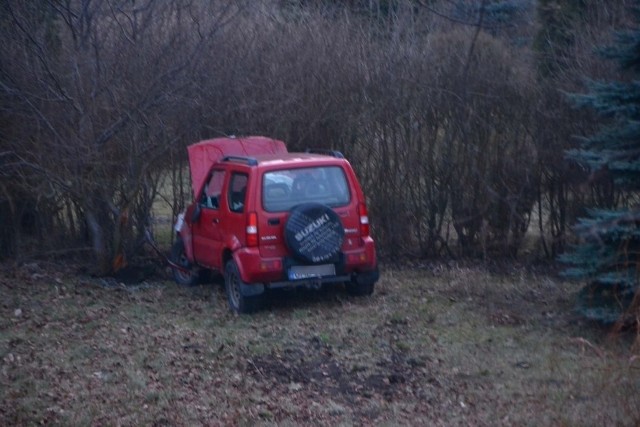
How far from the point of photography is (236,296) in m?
12.0

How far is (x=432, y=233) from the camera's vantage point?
15.4 meters

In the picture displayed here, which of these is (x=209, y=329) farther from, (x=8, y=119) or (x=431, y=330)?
(x=8, y=119)

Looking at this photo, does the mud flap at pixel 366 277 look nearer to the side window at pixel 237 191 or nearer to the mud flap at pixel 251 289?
the mud flap at pixel 251 289

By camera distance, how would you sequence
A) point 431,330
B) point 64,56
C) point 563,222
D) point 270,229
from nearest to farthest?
point 431,330
point 270,229
point 64,56
point 563,222

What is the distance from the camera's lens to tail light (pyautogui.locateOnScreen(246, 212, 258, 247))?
38.0 ft

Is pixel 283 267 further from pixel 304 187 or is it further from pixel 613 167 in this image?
pixel 613 167

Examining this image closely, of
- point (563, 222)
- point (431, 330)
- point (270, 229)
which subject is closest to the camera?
point (431, 330)

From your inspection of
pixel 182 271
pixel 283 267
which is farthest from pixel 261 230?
pixel 182 271

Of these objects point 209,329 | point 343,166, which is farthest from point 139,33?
point 209,329

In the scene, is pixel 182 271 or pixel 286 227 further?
pixel 182 271

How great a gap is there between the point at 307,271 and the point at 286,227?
589 mm

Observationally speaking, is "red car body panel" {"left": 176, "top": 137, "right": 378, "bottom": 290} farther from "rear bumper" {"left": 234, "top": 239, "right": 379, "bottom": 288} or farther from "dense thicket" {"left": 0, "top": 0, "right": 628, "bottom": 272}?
"dense thicket" {"left": 0, "top": 0, "right": 628, "bottom": 272}

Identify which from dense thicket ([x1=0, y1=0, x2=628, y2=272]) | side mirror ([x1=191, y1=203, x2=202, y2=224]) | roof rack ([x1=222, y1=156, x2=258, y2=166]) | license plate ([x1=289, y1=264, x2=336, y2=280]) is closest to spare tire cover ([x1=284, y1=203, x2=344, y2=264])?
license plate ([x1=289, y1=264, x2=336, y2=280])

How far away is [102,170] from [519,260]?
249 inches
